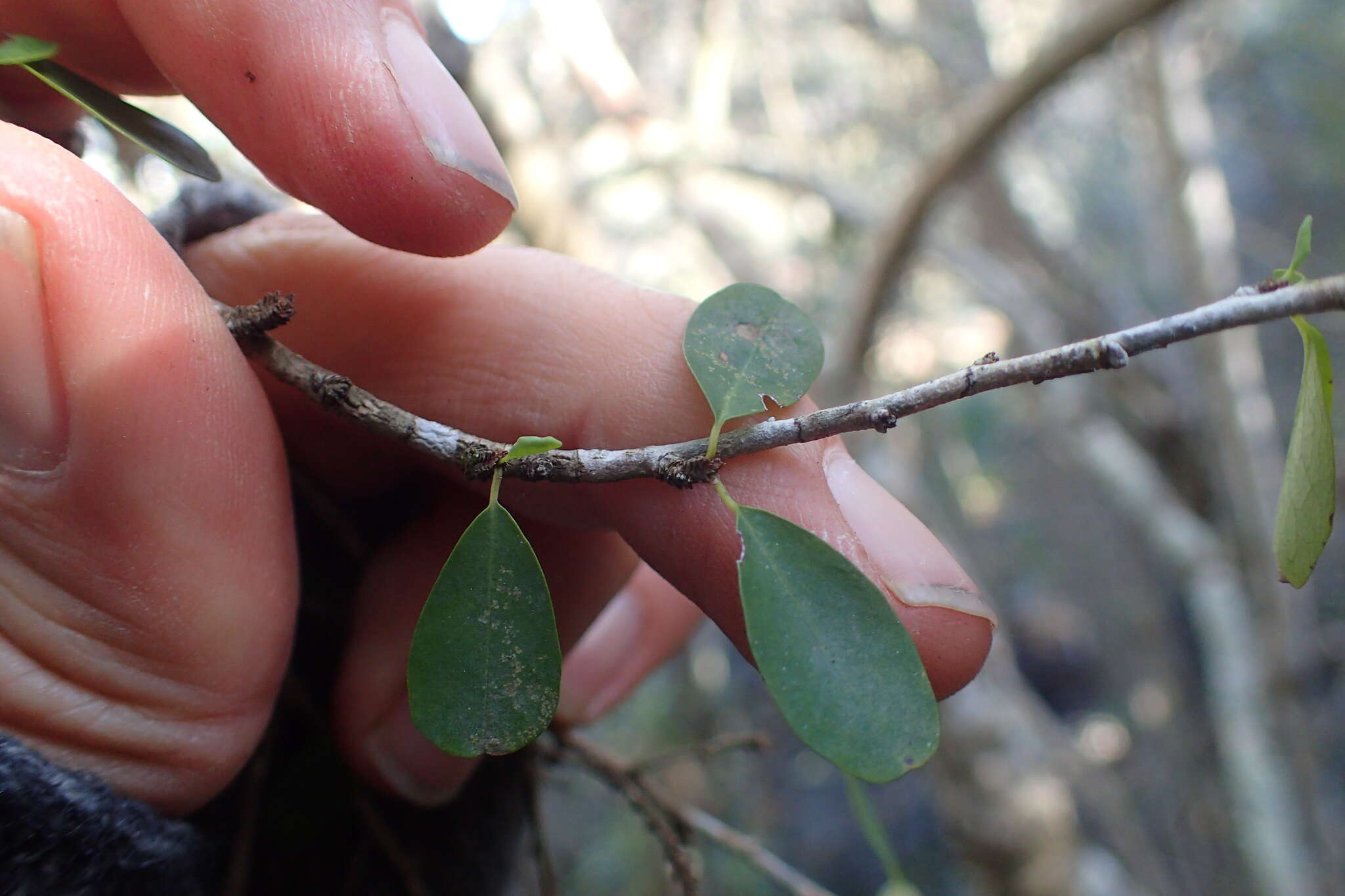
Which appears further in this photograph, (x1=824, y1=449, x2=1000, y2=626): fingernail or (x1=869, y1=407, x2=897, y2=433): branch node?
(x1=824, y1=449, x2=1000, y2=626): fingernail

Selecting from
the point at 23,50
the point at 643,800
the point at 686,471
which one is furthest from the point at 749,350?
the point at 643,800

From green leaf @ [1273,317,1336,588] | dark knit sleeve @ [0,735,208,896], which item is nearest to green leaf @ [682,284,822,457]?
green leaf @ [1273,317,1336,588]

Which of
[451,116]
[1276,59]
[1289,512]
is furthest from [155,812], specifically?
[1276,59]

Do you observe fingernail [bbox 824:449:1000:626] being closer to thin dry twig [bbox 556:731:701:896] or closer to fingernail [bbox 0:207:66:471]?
thin dry twig [bbox 556:731:701:896]

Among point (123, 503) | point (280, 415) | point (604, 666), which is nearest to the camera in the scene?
point (123, 503)

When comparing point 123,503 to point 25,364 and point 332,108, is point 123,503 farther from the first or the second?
point 332,108

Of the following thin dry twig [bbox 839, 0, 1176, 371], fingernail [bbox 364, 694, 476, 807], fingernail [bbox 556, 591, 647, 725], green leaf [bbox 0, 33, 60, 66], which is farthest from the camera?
thin dry twig [bbox 839, 0, 1176, 371]
